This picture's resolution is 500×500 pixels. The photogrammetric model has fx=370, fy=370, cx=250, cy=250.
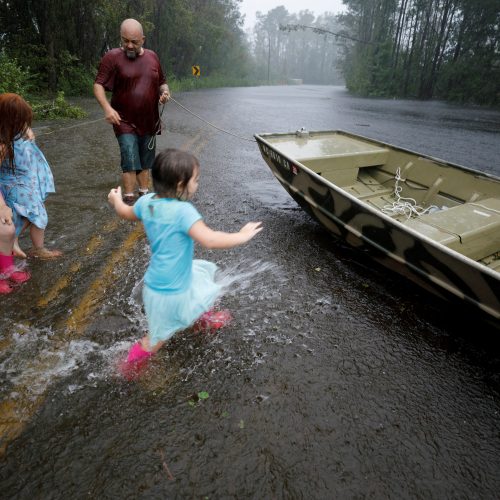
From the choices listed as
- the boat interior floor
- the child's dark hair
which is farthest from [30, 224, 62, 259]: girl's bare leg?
the boat interior floor

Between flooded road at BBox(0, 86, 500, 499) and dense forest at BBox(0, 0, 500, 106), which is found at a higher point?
dense forest at BBox(0, 0, 500, 106)

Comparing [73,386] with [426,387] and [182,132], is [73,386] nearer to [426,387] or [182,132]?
[426,387]

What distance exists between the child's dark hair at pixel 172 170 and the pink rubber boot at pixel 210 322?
1250 millimetres

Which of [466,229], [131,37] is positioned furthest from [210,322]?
[131,37]

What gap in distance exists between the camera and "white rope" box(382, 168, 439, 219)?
4.75 m

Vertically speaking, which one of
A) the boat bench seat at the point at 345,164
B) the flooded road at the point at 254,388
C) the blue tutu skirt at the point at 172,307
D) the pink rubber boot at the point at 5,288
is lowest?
the flooded road at the point at 254,388

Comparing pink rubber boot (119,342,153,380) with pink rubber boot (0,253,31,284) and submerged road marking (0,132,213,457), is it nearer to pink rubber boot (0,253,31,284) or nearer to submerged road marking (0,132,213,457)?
submerged road marking (0,132,213,457)

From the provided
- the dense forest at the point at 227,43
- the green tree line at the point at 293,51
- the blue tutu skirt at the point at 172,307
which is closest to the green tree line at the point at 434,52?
the dense forest at the point at 227,43

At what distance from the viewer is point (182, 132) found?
11172 mm

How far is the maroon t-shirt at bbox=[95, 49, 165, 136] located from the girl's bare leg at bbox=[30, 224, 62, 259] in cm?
179

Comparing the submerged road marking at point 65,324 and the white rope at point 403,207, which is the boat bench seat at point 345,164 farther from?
the submerged road marking at point 65,324

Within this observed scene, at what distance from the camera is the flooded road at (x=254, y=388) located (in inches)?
78.0

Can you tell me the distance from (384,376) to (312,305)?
913 mm

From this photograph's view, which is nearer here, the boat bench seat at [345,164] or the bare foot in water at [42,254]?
the bare foot in water at [42,254]
